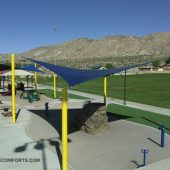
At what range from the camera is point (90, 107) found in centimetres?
1413

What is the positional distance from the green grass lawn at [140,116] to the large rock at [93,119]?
3.16 m

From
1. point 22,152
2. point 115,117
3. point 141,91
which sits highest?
point 141,91

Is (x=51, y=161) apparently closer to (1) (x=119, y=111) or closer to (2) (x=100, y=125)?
(2) (x=100, y=125)

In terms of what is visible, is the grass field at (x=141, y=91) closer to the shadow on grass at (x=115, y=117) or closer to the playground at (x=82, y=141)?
the shadow on grass at (x=115, y=117)

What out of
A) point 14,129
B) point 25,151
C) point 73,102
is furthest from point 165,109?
point 25,151

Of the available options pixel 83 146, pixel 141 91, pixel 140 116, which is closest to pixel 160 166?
pixel 83 146

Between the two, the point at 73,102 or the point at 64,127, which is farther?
the point at 73,102

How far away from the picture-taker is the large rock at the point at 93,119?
1386 cm

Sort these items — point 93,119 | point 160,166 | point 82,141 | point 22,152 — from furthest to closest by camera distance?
point 93,119
point 82,141
point 22,152
point 160,166

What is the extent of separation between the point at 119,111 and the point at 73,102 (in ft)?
17.1

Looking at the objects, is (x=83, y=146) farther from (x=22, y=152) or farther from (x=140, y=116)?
(x=140, y=116)

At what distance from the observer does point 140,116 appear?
1839 centimetres

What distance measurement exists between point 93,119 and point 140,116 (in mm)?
5428

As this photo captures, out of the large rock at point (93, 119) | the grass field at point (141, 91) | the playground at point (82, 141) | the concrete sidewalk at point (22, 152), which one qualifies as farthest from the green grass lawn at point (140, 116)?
the concrete sidewalk at point (22, 152)
